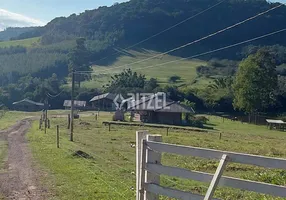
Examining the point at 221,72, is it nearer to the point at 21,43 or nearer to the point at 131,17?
the point at 131,17

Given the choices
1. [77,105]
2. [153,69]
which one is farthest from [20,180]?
[153,69]

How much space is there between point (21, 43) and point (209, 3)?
2855 inches

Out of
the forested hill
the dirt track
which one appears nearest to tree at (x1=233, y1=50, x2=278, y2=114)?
the forested hill

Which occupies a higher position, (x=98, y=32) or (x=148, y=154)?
(x=98, y=32)

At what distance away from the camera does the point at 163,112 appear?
58562mm

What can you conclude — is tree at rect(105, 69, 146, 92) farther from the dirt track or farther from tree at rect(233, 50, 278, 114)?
the dirt track

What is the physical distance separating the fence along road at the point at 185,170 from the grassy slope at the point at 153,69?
8755 centimetres

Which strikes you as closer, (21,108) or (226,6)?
(21,108)

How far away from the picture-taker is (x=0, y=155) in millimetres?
18812

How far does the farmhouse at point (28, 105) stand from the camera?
86.5 m

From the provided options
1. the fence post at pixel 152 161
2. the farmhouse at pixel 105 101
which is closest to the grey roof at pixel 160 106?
the farmhouse at pixel 105 101

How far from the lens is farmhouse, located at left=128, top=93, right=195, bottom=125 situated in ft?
189

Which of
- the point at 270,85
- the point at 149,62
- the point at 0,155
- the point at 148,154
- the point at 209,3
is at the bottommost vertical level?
the point at 0,155

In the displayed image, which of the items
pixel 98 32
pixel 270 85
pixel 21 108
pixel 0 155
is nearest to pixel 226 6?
pixel 98 32
